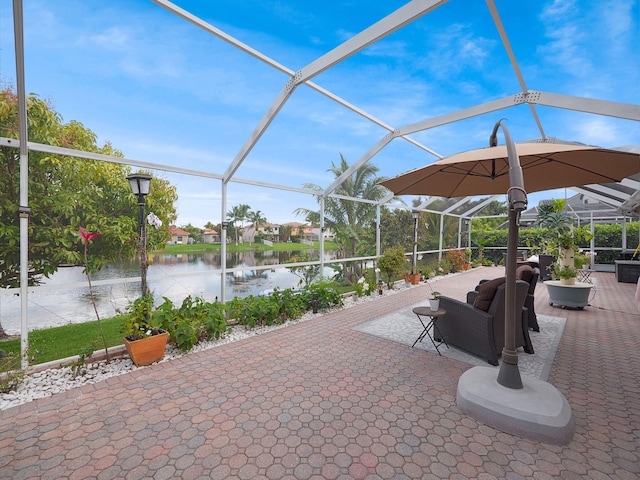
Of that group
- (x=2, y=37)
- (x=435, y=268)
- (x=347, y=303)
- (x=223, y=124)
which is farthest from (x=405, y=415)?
(x=435, y=268)

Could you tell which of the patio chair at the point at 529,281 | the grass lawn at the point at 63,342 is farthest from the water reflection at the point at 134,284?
the patio chair at the point at 529,281

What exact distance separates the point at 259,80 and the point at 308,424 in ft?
17.3

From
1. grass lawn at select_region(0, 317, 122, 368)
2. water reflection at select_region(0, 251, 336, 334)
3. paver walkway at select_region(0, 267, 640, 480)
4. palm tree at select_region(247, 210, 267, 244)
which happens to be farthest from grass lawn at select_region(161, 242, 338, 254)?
paver walkway at select_region(0, 267, 640, 480)

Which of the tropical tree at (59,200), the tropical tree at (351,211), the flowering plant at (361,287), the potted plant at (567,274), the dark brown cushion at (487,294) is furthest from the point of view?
the tropical tree at (351,211)

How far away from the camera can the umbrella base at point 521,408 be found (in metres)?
2.24

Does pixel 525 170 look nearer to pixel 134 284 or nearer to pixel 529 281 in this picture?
pixel 529 281

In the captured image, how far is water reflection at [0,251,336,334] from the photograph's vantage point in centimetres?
378

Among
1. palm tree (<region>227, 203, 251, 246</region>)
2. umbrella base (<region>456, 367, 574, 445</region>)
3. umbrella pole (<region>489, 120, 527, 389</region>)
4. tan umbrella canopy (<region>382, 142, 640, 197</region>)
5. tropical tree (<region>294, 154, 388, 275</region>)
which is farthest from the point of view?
tropical tree (<region>294, 154, 388, 275</region>)

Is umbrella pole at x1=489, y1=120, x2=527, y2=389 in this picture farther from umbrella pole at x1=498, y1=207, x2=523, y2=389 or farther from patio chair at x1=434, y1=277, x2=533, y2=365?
A: patio chair at x1=434, y1=277, x2=533, y2=365

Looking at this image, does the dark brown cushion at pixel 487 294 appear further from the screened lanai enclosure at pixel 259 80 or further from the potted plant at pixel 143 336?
the potted plant at pixel 143 336

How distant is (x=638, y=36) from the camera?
12.5 feet

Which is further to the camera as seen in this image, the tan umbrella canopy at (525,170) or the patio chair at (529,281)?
the patio chair at (529,281)

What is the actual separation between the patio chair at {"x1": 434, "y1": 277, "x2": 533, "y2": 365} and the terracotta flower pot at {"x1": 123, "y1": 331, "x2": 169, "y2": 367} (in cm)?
383

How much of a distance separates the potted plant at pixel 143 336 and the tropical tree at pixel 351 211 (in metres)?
4.29
